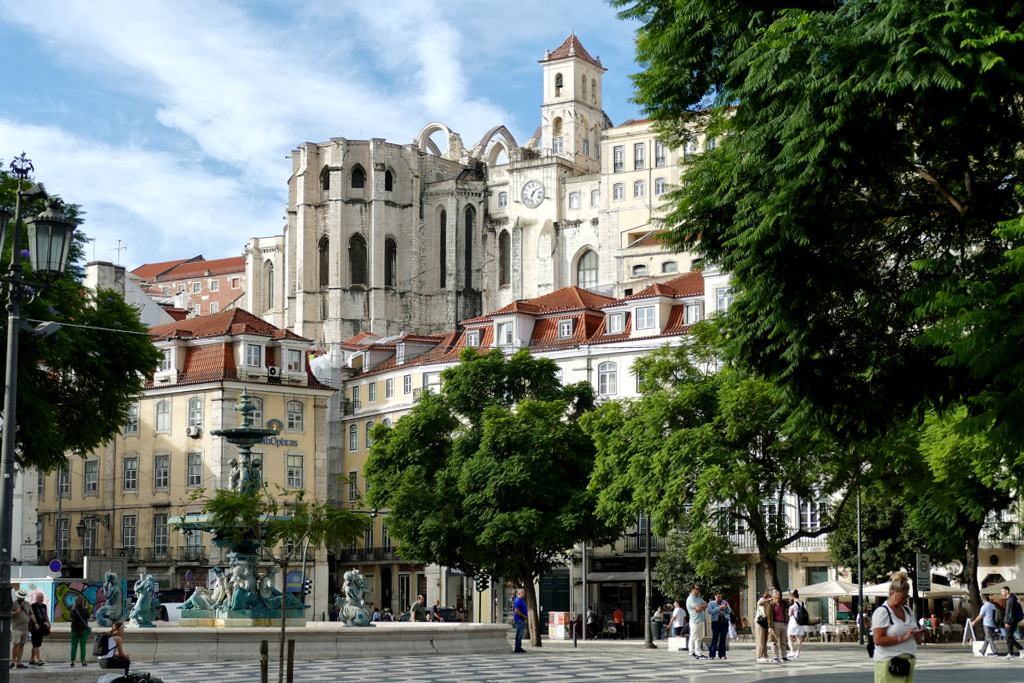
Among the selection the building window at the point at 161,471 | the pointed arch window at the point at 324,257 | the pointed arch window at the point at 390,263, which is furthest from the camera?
the pointed arch window at the point at 390,263

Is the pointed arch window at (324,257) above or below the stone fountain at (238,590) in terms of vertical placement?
above

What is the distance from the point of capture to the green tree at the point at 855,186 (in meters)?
13.7

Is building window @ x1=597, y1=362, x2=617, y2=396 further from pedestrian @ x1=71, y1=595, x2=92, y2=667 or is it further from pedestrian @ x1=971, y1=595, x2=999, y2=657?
pedestrian @ x1=71, y1=595, x2=92, y2=667

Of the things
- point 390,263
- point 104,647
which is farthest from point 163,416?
point 104,647

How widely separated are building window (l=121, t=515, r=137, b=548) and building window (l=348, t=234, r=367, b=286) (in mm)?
52510

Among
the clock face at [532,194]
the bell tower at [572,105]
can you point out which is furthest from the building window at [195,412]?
the bell tower at [572,105]

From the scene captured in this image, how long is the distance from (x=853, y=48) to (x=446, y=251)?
111801 mm

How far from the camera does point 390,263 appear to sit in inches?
4862

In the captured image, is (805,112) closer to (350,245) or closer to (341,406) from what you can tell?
(341,406)

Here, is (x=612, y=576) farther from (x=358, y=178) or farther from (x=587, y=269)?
(x=358, y=178)

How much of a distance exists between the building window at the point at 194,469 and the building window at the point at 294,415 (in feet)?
15.6

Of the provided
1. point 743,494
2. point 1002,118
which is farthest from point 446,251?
point 1002,118

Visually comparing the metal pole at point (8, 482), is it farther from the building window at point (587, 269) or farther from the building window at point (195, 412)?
the building window at point (587, 269)

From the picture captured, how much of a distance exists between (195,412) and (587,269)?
174 feet
